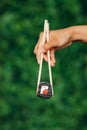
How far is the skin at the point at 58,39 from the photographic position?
10.1ft

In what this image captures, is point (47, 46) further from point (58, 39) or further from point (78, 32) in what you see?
point (78, 32)

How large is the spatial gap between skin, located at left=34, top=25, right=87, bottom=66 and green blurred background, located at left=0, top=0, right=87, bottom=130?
7.56ft

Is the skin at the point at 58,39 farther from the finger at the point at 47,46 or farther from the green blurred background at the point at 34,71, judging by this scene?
the green blurred background at the point at 34,71

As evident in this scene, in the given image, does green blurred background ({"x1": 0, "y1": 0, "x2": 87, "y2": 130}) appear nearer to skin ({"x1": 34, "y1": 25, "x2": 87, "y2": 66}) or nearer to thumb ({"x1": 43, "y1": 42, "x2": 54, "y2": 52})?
skin ({"x1": 34, "y1": 25, "x2": 87, "y2": 66})

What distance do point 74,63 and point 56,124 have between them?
0.45 m

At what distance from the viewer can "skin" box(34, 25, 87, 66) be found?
3.09 metres

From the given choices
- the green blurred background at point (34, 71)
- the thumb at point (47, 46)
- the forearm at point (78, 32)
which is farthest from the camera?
the green blurred background at point (34, 71)

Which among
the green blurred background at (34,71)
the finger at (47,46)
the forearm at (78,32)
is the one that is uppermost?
the green blurred background at (34,71)

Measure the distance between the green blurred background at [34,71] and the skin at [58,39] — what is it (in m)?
2.31

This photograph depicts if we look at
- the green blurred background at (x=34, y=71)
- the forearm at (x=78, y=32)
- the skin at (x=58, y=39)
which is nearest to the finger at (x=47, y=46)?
the skin at (x=58, y=39)

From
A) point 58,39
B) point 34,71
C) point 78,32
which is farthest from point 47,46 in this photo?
point 34,71

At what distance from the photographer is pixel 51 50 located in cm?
311

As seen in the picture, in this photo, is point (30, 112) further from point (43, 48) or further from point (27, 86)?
point (43, 48)

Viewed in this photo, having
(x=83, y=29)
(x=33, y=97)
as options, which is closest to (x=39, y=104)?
(x=33, y=97)
